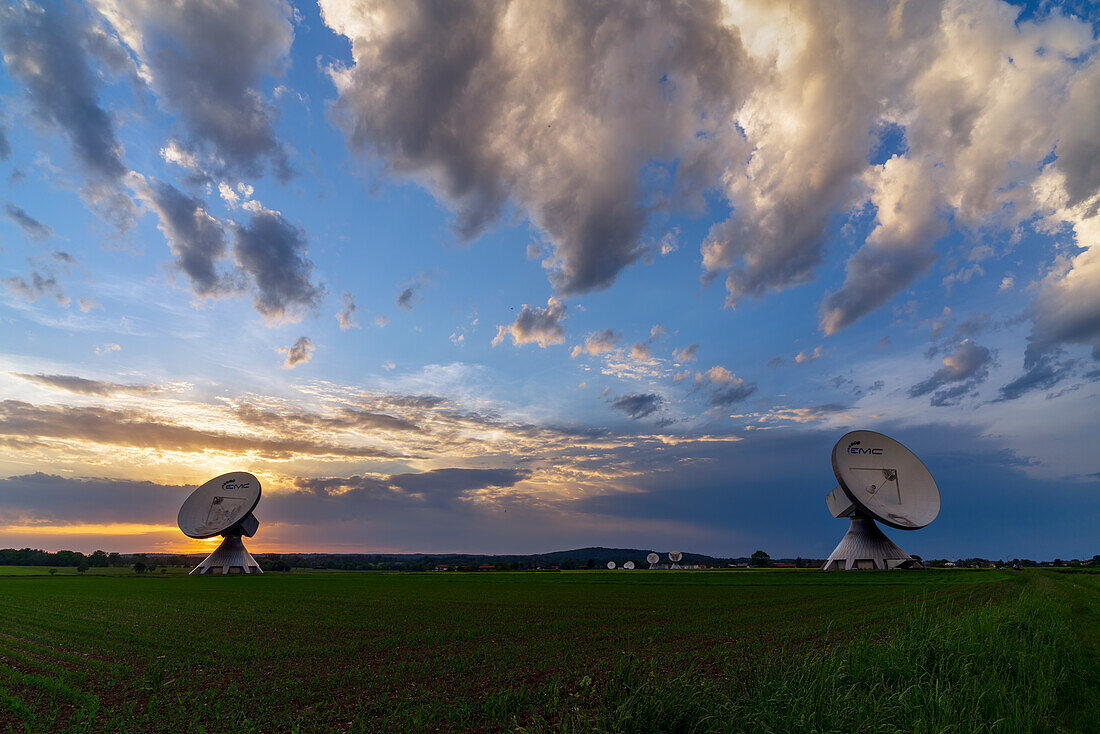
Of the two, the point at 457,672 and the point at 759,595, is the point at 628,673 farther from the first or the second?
the point at 759,595

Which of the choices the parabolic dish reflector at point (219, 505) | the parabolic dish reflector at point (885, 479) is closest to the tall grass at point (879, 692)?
the parabolic dish reflector at point (885, 479)

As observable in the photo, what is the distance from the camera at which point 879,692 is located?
477 inches

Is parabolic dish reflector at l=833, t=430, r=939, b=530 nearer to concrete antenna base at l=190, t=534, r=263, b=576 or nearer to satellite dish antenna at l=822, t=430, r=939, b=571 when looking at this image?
satellite dish antenna at l=822, t=430, r=939, b=571

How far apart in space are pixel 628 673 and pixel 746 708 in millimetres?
3080

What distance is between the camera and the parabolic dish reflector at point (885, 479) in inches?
3369

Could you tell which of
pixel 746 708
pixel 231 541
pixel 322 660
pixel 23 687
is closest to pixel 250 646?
pixel 322 660

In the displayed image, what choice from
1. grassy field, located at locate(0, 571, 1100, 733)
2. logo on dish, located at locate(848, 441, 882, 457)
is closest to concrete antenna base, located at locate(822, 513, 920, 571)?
logo on dish, located at locate(848, 441, 882, 457)

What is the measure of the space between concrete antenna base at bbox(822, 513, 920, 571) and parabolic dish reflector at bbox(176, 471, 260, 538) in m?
117

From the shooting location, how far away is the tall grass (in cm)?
985

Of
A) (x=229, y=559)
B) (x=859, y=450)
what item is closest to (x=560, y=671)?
(x=859, y=450)

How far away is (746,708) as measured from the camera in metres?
10.2

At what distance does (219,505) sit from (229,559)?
1378cm

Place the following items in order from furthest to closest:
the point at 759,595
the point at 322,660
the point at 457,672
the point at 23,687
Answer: the point at 759,595 → the point at 322,660 → the point at 457,672 → the point at 23,687

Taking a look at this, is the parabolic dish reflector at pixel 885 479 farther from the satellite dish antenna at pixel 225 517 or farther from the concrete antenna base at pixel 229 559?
the concrete antenna base at pixel 229 559
